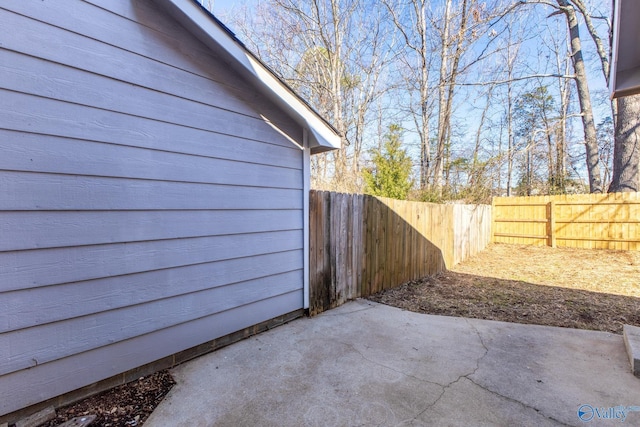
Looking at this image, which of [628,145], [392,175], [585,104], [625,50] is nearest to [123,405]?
[625,50]

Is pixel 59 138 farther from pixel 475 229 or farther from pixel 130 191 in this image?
pixel 475 229

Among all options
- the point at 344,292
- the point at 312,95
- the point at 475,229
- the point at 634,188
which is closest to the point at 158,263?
the point at 344,292

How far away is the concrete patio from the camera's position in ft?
6.05

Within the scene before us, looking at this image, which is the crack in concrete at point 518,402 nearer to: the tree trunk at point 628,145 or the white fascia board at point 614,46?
the white fascia board at point 614,46

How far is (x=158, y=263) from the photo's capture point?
2367 millimetres

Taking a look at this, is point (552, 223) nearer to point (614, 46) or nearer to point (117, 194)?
point (614, 46)

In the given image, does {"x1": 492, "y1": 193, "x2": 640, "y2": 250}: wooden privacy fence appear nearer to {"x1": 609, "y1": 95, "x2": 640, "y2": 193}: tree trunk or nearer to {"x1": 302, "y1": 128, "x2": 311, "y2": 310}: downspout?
{"x1": 609, "y1": 95, "x2": 640, "y2": 193}: tree trunk

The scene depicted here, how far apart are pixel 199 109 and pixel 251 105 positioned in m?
0.56

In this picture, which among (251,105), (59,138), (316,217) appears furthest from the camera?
(316,217)

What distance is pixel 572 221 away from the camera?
8547mm

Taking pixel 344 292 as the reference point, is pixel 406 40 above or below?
above

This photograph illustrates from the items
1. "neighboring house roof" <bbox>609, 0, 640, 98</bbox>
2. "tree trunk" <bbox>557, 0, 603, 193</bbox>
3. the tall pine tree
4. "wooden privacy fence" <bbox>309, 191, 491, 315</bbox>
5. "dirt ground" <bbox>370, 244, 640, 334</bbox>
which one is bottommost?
"dirt ground" <bbox>370, 244, 640, 334</bbox>

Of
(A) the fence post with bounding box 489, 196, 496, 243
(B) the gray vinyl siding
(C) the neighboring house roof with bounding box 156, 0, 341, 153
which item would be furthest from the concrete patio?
(A) the fence post with bounding box 489, 196, 496, 243

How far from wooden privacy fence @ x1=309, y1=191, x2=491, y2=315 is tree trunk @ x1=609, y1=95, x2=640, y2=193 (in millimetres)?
5673
